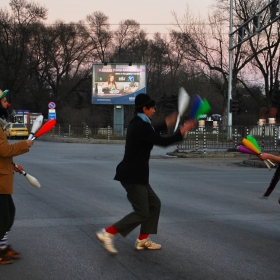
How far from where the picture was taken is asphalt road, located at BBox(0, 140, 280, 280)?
5844 millimetres

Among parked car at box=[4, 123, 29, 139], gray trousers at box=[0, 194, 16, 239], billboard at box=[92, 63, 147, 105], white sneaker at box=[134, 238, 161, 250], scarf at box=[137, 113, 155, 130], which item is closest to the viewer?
gray trousers at box=[0, 194, 16, 239]

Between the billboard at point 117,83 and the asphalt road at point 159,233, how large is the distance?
3578 cm

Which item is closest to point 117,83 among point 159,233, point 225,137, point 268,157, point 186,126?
point 225,137

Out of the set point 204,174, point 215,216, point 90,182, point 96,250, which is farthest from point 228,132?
point 96,250

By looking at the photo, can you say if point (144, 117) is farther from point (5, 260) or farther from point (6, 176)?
point (5, 260)

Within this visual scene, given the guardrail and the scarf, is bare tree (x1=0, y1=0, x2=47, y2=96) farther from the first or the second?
the scarf

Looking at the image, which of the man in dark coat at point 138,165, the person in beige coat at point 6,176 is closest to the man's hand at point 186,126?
the man in dark coat at point 138,165

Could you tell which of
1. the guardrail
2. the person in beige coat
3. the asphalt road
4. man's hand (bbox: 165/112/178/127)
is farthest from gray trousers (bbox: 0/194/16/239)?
the guardrail

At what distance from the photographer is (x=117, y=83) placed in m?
50.4

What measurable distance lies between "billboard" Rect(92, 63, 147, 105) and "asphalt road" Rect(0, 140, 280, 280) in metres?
35.8

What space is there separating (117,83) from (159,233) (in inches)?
1697

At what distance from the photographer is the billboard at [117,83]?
50062 mm

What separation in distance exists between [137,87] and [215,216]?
41.5 meters

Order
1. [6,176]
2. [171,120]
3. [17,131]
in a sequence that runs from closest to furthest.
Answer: [6,176], [171,120], [17,131]
